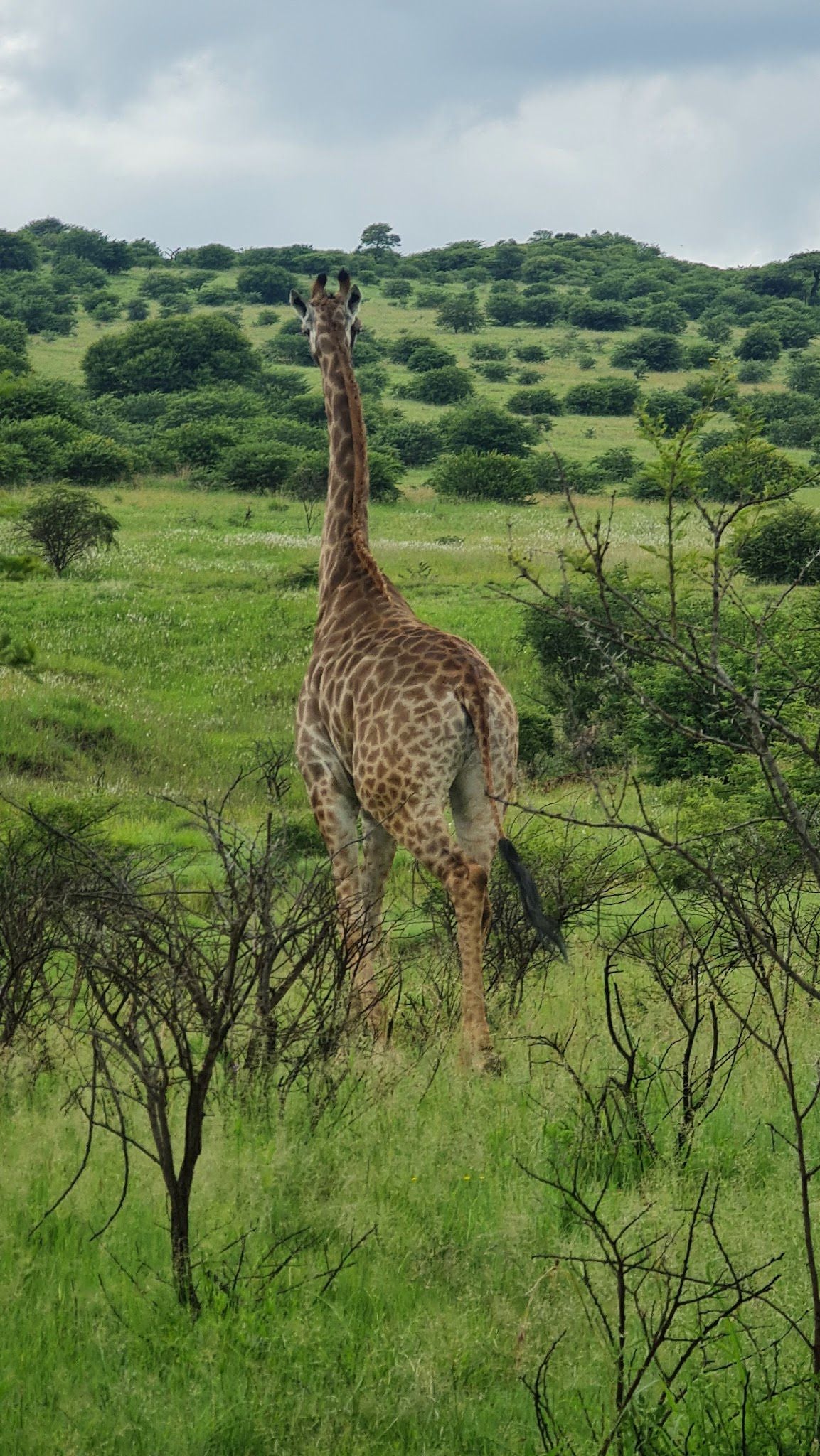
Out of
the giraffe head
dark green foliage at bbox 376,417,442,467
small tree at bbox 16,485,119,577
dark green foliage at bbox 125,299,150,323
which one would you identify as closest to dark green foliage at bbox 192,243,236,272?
dark green foliage at bbox 125,299,150,323

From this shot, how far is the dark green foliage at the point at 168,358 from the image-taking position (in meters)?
60.4

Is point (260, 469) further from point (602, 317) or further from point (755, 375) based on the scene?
point (602, 317)

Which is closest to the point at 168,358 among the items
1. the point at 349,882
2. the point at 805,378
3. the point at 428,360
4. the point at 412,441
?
the point at 428,360

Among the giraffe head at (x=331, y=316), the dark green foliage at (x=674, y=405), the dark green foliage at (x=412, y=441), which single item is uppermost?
the dark green foliage at (x=674, y=405)

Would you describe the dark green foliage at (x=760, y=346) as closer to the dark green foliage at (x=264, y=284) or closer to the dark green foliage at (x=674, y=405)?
the dark green foliage at (x=674, y=405)

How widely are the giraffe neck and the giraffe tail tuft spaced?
199 centimetres

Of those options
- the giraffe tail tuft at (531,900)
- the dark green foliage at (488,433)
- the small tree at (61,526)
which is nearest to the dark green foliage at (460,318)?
the dark green foliage at (488,433)

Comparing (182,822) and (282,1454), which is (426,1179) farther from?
(182,822)

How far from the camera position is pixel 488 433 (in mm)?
47562

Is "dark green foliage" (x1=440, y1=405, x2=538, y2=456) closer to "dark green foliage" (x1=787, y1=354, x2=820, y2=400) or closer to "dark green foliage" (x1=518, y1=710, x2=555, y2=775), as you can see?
"dark green foliage" (x1=787, y1=354, x2=820, y2=400)

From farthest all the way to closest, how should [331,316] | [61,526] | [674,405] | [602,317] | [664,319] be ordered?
1. [602,317]
2. [664,319]
3. [674,405]
4. [61,526]
5. [331,316]

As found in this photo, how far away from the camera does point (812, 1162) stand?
15.5 ft

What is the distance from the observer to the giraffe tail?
5.86m

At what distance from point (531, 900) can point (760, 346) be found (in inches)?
2896
